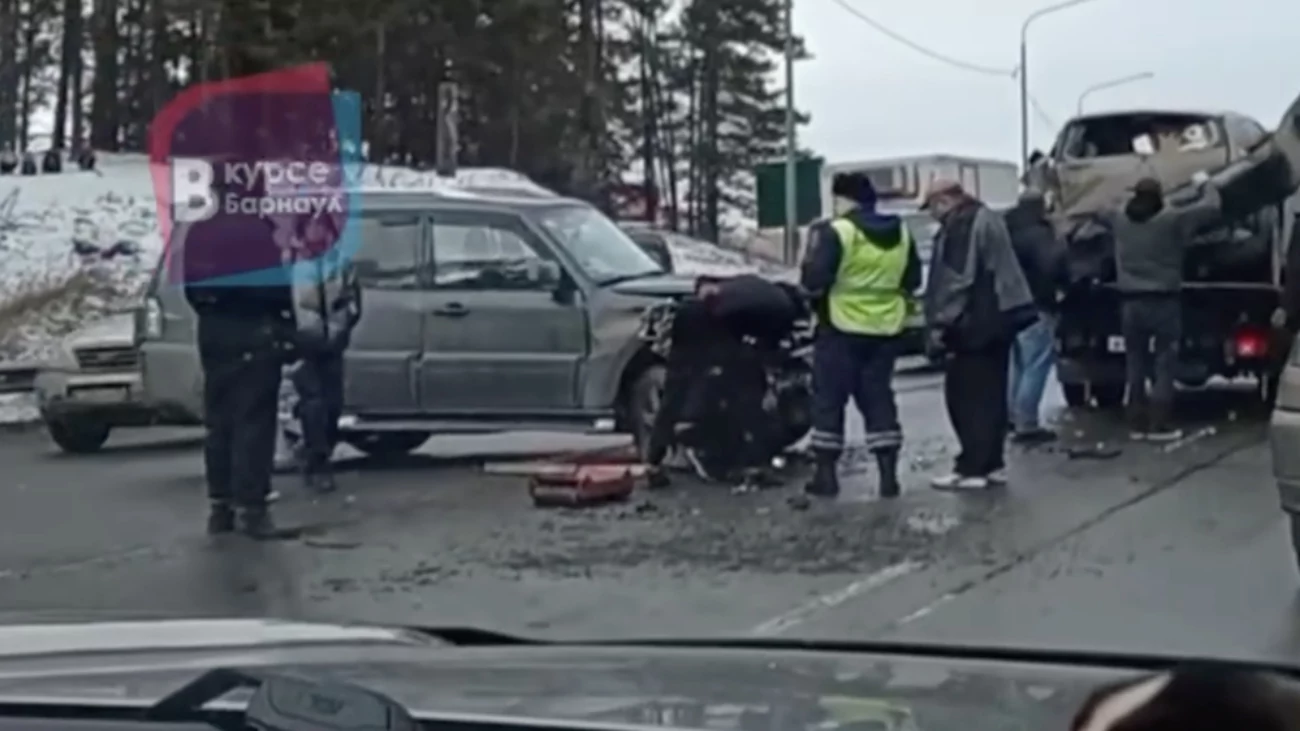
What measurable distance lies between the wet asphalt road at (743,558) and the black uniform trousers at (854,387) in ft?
1.23

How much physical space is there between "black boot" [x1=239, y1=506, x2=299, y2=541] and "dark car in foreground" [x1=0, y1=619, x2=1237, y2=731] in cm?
880

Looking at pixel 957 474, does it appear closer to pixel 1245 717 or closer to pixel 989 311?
pixel 989 311

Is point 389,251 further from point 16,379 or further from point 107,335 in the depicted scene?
point 16,379

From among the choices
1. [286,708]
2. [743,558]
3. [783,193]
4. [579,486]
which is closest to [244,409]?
[579,486]

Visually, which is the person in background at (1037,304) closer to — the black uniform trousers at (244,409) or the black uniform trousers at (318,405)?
the black uniform trousers at (318,405)

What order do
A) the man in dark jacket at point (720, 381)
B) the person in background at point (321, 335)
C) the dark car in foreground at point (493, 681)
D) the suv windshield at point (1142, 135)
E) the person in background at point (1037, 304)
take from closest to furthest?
the dark car in foreground at point (493, 681), the person in background at point (321, 335), the man in dark jacket at point (720, 381), the person in background at point (1037, 304), the suv windshield at point (1142, 135)

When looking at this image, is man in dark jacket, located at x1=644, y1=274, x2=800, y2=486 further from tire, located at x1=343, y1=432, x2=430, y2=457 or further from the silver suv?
tire, located at x1=343, y1=432, x2=430, y2=457

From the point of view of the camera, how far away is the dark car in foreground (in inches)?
87.2

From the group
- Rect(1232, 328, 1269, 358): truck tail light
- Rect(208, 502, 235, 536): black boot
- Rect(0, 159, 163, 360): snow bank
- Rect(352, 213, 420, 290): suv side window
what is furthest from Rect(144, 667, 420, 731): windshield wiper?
Rect(0, 159, 163, 360): snow bank

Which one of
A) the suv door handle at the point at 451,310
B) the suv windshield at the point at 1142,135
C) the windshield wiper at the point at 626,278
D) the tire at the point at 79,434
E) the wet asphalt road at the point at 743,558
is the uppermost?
the suv windshield at the point at 1142,135

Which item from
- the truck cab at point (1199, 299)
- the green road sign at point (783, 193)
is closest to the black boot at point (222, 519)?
the truck cab at point (1199, 299)

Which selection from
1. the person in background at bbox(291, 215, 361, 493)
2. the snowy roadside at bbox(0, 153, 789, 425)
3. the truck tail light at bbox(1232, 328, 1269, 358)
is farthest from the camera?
the snowy roadside at bbox(0, 153, 789, 425)

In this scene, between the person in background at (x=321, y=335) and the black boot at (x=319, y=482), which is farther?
the black boot at (x=319, y=482)

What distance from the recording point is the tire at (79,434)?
1875cm
